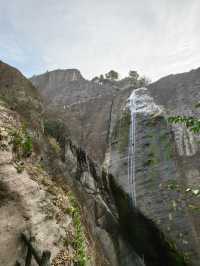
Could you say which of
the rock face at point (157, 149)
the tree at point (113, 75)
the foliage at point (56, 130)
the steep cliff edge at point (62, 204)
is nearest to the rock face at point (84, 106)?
the rock face at point (157, 149)

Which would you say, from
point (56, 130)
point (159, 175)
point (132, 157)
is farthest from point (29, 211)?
point (132, 157)

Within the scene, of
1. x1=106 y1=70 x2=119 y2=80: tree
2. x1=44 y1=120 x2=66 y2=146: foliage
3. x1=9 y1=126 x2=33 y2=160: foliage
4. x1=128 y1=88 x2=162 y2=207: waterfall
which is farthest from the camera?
x1=106 y1=70 x2=119 y2=80: tree

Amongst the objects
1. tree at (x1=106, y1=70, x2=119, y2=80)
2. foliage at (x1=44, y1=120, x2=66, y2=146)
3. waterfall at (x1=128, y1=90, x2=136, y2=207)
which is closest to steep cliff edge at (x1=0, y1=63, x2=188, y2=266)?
foliage at (x1=44, y1=120, x2=66, y2=146)

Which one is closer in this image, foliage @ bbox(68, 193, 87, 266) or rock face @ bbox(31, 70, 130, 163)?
foliage @ bbox(68, 193, 87, 266)

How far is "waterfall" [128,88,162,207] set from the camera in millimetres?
13259

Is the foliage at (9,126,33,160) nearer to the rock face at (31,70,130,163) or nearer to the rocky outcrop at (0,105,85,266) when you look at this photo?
the rocky outcrop at (0,105,85,266)

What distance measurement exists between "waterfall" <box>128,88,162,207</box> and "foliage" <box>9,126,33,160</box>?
6777 mm

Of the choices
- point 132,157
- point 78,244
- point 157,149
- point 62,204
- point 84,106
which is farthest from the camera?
point 84,106

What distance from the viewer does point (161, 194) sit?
12.5 metres

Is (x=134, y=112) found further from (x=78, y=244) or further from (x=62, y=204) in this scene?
(x=78, y=244)

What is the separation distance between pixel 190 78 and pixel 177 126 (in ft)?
25.7

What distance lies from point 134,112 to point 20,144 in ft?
36.7

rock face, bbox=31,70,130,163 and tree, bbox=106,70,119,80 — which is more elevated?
tree, bbox=106,70,119,80

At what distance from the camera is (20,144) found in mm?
7535
